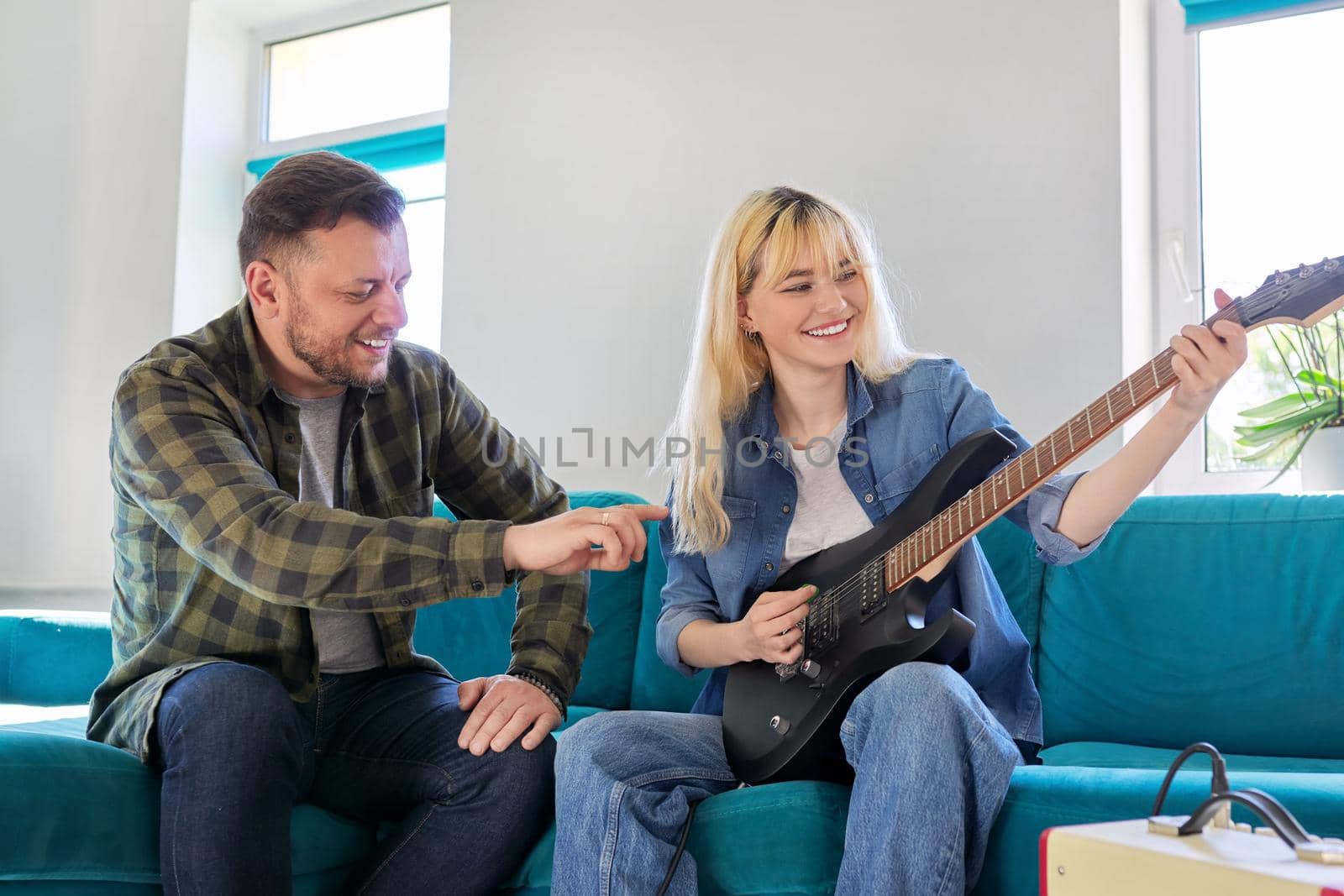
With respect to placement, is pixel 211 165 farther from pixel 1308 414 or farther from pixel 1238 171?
pixel 1308 414

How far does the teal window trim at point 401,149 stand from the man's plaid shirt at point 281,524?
6.06ft

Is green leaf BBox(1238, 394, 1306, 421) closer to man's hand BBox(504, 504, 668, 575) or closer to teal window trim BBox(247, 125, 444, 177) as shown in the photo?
man's hand BBox(504, 504, 668, 575)

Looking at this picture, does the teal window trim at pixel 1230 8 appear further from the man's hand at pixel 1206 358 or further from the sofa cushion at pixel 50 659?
the sofa cushion at pixel 50 659

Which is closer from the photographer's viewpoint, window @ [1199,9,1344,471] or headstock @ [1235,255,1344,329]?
headstock @ [1235,255,1344,329]

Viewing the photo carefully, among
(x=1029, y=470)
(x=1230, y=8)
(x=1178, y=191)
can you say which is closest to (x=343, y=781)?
(x=1029, y=470)

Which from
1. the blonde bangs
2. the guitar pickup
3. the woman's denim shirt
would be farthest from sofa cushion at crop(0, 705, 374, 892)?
the blonde bangs

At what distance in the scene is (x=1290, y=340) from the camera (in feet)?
7.94

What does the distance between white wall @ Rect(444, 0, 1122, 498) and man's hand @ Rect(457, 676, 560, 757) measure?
1229mm

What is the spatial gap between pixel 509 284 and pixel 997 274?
4.12 ft

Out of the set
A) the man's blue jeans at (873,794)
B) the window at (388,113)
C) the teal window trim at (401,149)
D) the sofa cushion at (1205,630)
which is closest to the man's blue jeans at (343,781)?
the man's blue jeans at (873,794)

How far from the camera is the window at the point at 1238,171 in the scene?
8.30 ft

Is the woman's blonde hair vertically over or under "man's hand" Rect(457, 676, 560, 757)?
over

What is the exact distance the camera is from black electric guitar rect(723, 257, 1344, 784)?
1.43m

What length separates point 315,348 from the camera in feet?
5.64
